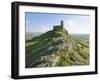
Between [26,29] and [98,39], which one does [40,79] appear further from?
[98,39]

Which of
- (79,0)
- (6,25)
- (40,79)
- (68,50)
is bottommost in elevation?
(40,79)

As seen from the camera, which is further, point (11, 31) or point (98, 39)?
point (98, 39)

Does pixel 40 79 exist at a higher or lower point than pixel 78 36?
lower

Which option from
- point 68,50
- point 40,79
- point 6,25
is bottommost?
point 40,79

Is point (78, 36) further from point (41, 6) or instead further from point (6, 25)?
point (6, 25)

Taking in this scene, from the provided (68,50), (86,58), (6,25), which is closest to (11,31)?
(6,25)

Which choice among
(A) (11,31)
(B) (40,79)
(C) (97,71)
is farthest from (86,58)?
(A) (11,31)
